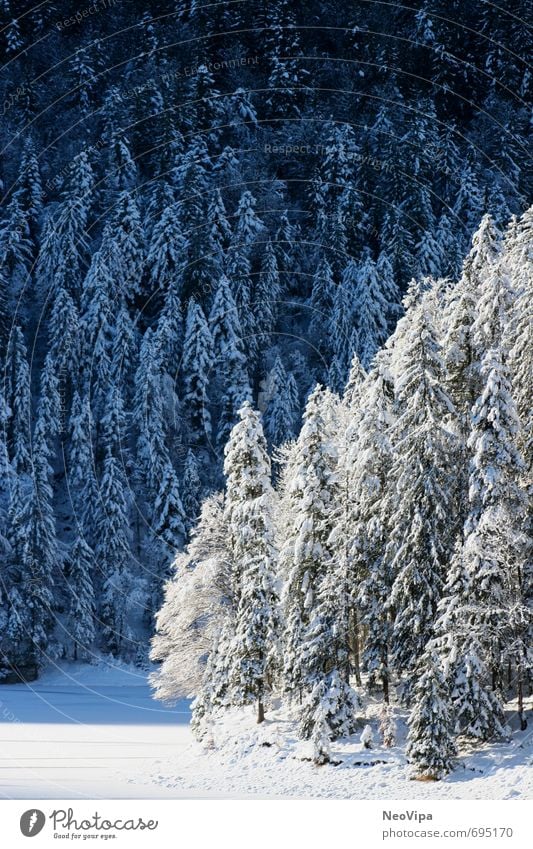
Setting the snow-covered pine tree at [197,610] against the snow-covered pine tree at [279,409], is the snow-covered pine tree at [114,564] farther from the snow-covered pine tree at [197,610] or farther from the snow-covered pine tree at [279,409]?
the snow-covered pine tree at [197,610]

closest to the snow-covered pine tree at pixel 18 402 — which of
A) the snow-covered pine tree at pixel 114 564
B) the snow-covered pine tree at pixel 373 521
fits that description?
the snow-covered pine tree at pixel 114 564

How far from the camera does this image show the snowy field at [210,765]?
30422mm

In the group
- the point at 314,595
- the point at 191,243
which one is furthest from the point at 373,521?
the point at 191,243

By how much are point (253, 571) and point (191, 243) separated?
66.9 meters

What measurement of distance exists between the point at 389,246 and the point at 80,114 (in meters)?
50.8

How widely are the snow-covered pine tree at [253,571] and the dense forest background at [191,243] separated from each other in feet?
118

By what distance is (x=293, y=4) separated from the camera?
14438 centimetres

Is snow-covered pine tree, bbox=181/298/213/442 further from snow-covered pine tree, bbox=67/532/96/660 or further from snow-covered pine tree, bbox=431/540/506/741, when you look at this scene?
snow-covered pine tree, bbox=431/540/506/741

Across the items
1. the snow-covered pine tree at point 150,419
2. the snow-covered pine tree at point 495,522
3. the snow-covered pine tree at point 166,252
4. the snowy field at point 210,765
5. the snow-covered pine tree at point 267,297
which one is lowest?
the snowy field at point 210,765

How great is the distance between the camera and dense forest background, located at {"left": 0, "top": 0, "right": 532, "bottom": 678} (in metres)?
82.2

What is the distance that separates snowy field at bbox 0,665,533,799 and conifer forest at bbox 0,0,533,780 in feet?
2.31

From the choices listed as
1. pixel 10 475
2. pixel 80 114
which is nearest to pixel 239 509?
pixel 10 475

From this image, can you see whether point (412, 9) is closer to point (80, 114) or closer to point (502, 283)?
point (80, 114)
